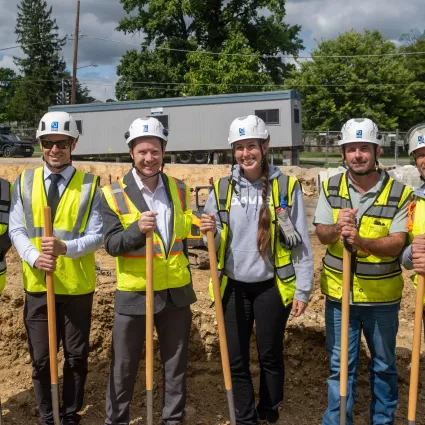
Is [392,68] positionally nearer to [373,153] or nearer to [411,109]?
[411,109]

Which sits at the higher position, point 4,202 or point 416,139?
point 416,139

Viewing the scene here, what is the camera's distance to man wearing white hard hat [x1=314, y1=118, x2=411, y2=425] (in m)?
3.87

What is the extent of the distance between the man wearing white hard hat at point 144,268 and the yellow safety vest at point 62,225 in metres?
0.22

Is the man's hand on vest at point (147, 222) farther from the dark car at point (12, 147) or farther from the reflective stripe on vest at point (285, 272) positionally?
the dark car at point (12, 147)

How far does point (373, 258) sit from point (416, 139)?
0.84 m

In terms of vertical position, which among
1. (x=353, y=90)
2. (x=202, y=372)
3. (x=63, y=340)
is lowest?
(x=202, y=372)

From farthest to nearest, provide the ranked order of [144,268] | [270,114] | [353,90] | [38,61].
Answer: [38,61], [353,90], [270,114], [144,268]

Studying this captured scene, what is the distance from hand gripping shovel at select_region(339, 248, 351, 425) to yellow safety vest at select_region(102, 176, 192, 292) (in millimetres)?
1081

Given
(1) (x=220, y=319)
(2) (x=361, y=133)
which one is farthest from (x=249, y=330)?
(2) (x=361, y=133)

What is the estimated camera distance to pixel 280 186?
4078mm

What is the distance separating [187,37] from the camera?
42.1 meters

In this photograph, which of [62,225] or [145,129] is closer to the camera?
[145,129]

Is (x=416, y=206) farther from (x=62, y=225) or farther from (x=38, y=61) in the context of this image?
(x=38, y=61)

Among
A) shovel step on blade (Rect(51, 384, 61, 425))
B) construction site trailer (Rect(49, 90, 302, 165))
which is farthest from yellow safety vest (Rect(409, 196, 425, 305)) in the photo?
construction site trailer (Rect(49, 90, 302, 165))
